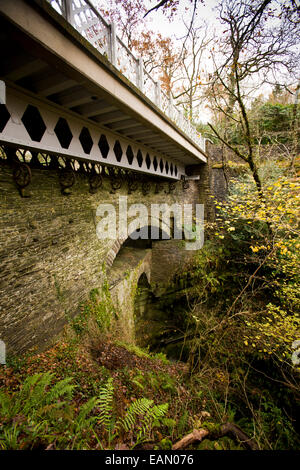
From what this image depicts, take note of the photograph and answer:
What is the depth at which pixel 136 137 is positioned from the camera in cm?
492

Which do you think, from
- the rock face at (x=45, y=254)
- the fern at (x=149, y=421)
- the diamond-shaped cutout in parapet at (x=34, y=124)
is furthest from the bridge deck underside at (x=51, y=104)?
the fern at (x=149, y=421)

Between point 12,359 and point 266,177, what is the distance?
8.82m

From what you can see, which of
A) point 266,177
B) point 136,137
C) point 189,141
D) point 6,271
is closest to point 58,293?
point 6,271

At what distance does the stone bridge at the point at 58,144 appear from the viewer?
2.06m

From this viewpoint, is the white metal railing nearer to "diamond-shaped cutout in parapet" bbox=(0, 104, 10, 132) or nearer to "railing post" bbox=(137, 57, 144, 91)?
"railing post" bbox=(137, 57, 144, 91)

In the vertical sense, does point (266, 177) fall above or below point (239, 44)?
below

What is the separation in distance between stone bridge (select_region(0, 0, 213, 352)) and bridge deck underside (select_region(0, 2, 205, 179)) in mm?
12

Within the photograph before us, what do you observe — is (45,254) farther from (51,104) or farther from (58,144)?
(51,104)

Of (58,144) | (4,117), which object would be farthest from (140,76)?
(4,117)

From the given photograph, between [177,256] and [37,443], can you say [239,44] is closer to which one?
[37,443]

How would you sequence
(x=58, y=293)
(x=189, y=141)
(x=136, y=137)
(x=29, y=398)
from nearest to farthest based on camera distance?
(x=29, y=398), (x=58, y=293), (x=136, y=137), (x=189, y=141)

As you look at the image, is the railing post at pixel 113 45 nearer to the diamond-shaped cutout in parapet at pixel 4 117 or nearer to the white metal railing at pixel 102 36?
the white metal railing at pixel 102 36

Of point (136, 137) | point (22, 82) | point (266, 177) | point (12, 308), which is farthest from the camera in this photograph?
point (266, 177)

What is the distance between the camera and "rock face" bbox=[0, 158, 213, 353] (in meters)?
2.98
